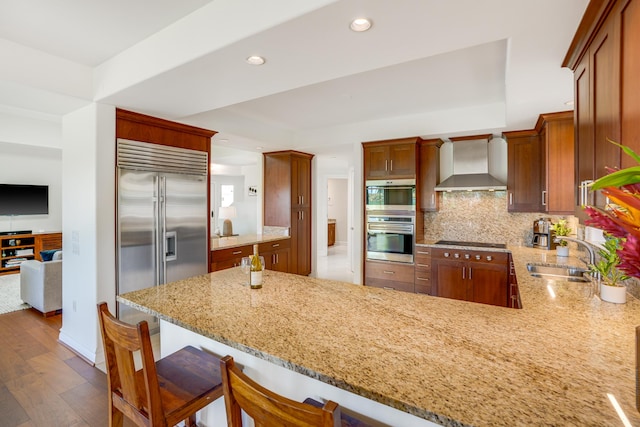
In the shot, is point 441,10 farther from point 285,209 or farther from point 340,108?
point 285,209

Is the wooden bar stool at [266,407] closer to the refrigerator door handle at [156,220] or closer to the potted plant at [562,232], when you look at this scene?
the refrigerator door handle at [156,220]

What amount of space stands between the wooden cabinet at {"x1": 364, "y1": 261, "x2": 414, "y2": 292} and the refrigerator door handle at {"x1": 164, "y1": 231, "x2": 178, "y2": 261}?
2611 mm

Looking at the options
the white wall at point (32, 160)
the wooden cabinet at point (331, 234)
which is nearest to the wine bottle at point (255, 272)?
the white wall at point (32, 160)

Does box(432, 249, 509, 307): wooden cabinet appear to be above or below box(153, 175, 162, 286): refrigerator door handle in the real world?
below

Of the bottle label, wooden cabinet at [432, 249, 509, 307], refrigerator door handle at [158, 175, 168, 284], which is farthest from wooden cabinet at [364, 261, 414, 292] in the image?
the bottle label

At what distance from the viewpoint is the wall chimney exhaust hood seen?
422 cm

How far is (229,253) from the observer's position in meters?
4.20

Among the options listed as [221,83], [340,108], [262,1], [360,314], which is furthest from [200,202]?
[360,314]

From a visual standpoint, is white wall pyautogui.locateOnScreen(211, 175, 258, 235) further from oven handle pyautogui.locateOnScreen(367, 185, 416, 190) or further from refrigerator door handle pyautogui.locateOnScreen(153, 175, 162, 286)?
refrigerator door handle pyautogui.locateOnScreen(153, 175, 162, 286)

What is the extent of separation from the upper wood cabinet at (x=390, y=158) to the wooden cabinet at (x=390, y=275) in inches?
50.2

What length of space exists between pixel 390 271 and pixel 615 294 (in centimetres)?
286

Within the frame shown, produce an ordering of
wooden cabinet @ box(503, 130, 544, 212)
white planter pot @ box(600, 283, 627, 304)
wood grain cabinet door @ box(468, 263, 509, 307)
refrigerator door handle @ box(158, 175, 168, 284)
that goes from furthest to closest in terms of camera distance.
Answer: wooden cabinet @ box(503, 130, 544, 212) → wood grain cabinet door @ box(468, 263, 509, 307) → refrigerator door handle @ box(158, 175, 168, 284) → white planter pot @ box(600, 283, 627, 304)

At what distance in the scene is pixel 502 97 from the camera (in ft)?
11.8

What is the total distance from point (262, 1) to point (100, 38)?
5.07ft
